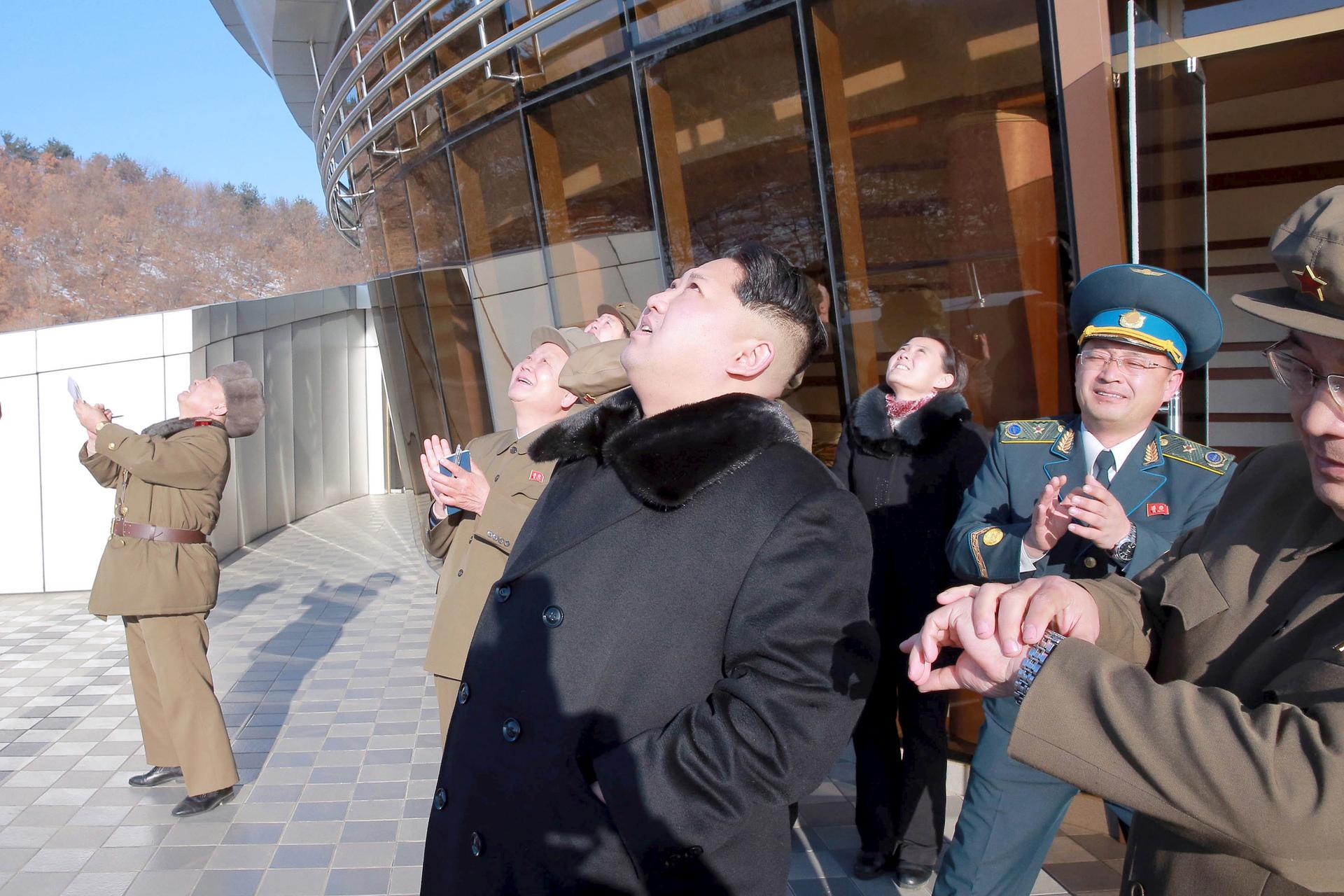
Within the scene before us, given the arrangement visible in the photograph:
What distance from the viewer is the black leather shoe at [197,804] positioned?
4.28 meters


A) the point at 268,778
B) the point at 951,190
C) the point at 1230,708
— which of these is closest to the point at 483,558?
the point at 1230,708

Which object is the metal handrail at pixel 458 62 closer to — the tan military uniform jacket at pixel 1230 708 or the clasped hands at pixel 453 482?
the clasped hands at pixel 453 482

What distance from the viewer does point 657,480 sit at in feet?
5.66

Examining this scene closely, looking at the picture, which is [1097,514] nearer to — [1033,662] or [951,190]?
[1033,662]

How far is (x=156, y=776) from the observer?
4.62 m

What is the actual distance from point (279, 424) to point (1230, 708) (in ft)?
47.7

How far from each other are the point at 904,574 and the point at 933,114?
211 centimetres

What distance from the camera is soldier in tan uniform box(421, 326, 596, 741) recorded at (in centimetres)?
293

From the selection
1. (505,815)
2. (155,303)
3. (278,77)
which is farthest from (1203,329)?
(155,303)

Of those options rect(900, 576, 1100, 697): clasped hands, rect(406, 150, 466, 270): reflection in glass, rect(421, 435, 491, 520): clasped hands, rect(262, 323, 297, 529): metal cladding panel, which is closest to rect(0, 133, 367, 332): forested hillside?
rect(262, 323, 297, 529): metal cladding panel

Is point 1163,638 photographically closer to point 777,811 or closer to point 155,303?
point 777,811

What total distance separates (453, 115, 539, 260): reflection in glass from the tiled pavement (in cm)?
314

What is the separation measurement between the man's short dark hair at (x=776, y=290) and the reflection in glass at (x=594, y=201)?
3.86 m

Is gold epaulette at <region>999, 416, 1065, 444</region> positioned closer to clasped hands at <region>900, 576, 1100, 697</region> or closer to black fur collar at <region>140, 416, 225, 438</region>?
clasped hands at <region>900, 576, 1100, 697</region>
